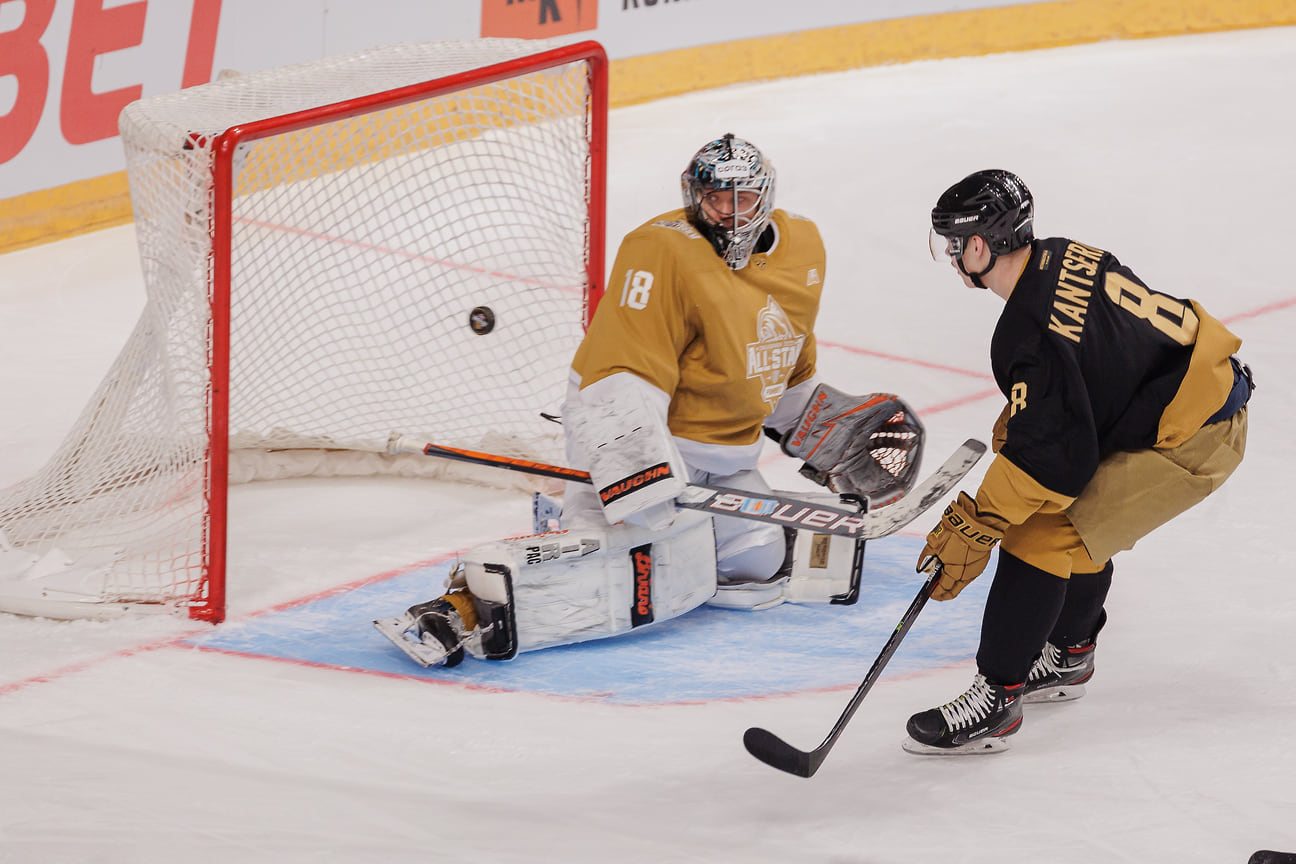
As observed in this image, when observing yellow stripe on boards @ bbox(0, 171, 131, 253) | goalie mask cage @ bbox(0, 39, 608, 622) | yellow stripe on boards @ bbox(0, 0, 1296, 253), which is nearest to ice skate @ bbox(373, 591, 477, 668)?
goalie mask cage @ bbox(0, 39, 608, 622)

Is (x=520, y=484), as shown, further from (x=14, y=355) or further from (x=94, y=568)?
(x=14, y=355)

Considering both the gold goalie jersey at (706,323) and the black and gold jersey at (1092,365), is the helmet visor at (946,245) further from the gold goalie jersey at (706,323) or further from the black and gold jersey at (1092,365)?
the gold goalie jersey at (706,323)

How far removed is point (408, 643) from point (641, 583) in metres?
0.48

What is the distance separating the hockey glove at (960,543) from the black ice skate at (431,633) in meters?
0.93

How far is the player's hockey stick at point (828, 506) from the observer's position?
2637 mm

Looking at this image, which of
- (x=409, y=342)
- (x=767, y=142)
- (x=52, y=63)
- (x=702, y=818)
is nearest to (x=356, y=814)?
(x=702, y=818)

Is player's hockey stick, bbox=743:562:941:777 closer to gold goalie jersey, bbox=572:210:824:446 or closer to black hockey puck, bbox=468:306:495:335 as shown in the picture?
gold goalie jersey, bbox=572:210:824:446

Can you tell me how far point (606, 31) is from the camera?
25.0 ft

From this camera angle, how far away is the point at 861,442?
3.35 meters

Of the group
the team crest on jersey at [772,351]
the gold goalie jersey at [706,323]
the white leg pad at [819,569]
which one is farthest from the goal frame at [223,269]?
the white leg pad at [819,569]

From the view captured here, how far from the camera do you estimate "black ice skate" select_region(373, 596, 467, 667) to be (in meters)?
2.82

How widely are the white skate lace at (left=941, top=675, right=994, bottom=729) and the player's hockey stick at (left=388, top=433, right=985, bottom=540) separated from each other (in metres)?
0.31

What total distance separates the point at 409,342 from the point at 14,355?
1.39 metres

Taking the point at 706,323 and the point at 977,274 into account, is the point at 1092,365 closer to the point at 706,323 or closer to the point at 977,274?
the point at 977,274
